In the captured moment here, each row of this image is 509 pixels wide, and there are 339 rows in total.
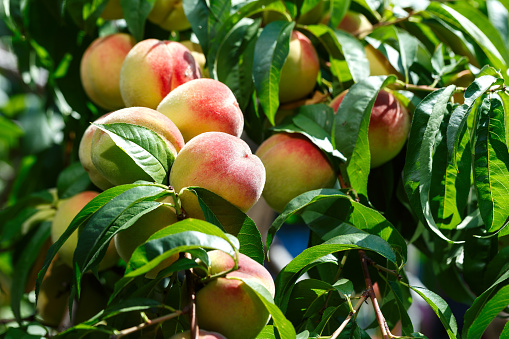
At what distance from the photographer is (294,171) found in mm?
786

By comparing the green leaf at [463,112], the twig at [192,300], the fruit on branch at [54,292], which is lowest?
the fruit on branch at [54,292]

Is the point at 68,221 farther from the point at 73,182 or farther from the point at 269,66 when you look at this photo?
the point at 269,66

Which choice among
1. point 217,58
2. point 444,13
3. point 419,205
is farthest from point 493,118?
point 217,58

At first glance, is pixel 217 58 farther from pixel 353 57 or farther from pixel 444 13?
pixel 444 13

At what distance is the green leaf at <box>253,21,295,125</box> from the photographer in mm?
790

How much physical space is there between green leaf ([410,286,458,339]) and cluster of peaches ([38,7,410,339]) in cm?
19

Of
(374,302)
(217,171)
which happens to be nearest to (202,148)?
(217,171)

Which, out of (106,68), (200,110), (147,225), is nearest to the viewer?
(147,225)

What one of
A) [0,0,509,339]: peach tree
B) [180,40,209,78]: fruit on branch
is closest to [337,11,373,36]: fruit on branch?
[0,0,509,339]: peach tree

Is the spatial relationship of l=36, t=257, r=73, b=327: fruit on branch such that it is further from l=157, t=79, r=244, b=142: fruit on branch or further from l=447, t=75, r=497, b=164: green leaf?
l=447, t=75, r=497, b=164: green leaf

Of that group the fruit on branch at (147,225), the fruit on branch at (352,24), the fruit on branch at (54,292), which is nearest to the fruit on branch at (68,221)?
the fruit on branch at (54,292)

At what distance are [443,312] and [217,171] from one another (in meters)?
0.29

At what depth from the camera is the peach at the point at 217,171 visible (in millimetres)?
595

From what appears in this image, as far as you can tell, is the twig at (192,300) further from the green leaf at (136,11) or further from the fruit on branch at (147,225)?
the green leaf at (136,11)
